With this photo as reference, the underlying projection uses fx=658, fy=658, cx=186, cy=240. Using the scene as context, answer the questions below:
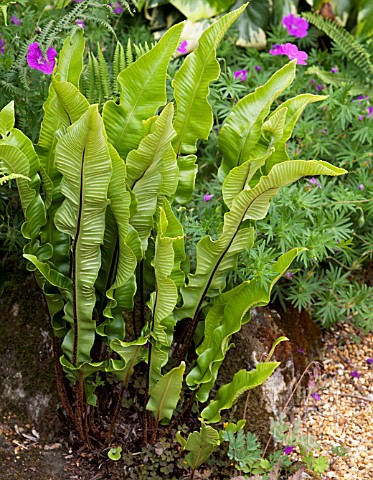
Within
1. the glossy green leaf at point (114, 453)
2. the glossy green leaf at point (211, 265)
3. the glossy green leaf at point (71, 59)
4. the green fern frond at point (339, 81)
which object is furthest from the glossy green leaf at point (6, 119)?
the green fern frond at point (339, 81)

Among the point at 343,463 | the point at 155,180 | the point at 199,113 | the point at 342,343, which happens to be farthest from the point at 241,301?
the point at 342,343

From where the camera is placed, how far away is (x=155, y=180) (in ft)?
5.65

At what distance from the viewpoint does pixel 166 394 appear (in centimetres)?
186

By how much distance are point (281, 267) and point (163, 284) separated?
0.34 metres

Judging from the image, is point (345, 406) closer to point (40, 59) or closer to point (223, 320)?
point (223, 320)

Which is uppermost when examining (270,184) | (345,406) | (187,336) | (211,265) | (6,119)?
(270,184)

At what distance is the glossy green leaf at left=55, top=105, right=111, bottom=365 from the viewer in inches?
58.7

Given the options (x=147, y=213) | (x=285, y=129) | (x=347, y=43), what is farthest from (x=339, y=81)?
(x=147, y=213)

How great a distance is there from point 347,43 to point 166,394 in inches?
75.1

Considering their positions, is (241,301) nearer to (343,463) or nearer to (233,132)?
(233,132)

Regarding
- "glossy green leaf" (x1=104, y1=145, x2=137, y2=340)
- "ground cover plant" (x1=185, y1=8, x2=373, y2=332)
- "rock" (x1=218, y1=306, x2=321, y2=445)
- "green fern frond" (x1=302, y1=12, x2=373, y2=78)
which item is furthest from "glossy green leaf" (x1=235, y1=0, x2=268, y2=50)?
"glossy green leaf" (x1=104, y1=145, x2=137, y2=340)

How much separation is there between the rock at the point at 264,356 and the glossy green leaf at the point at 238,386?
0.73 ft

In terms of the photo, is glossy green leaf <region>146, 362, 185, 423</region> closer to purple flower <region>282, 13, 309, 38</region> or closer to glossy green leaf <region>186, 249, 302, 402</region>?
glossy green leaf <region>186, 249, 302, 402</region>

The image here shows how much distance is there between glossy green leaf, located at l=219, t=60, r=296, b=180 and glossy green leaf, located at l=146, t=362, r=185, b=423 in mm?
633
